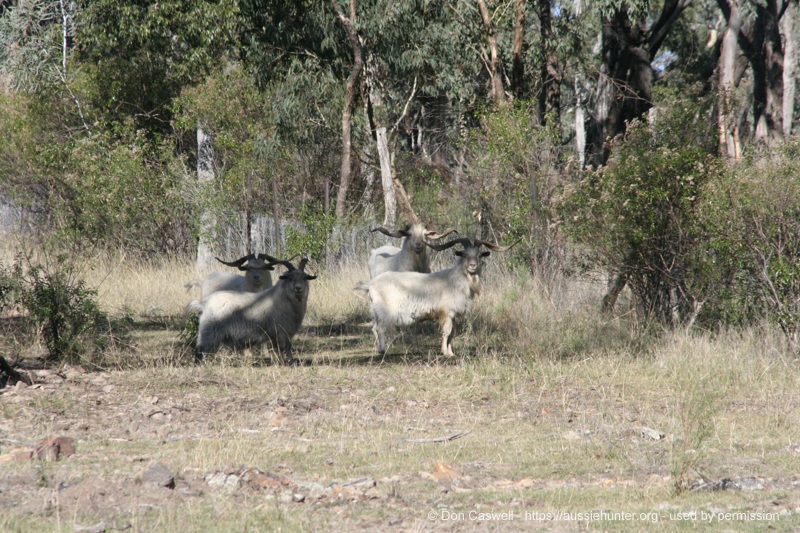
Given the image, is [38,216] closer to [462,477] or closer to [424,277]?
[424,277]

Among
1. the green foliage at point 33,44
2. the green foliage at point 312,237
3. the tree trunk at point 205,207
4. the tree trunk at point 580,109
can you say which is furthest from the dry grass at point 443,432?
the tree trunk at point 580,109

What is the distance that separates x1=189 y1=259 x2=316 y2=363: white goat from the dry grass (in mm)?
356

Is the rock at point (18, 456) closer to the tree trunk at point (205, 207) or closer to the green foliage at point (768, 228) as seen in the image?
the green foliage at point (768, 228)

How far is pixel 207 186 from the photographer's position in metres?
21.5

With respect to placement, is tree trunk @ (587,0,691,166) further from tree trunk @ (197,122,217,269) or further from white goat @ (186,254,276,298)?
tree trunk @ (197,122,217,269)

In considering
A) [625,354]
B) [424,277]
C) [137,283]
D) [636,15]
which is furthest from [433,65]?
[625,354]

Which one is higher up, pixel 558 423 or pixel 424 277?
pixel 424 277

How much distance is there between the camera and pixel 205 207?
21531 millimetres

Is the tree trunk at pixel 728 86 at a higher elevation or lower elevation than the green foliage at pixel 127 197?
higher

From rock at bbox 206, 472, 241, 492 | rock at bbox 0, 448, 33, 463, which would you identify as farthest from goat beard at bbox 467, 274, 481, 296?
rock at bbox 0, 448, 33, 463

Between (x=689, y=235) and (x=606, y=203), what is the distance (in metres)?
1.14

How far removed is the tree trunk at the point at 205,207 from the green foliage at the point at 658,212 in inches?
416

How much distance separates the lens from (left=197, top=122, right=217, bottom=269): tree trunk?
2111cm

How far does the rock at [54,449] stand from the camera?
260 inches
